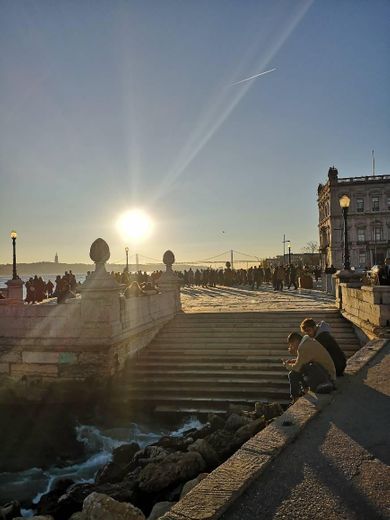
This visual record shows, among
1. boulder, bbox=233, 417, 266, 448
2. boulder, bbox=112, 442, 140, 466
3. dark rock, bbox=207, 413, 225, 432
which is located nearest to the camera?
boulder, bbox=233, 417, 266, 448

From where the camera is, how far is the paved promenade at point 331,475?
3016mm

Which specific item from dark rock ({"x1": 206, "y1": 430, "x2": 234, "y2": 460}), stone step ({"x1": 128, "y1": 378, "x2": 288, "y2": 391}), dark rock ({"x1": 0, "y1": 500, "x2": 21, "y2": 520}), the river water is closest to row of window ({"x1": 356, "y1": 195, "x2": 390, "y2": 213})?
stone step ({"x1": 128, "y1": 378, "x2": 288, "y2": 391})

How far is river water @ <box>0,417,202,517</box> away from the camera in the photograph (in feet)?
21.5

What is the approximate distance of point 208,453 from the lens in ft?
19.3

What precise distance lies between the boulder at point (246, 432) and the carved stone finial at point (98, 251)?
574 centimetres

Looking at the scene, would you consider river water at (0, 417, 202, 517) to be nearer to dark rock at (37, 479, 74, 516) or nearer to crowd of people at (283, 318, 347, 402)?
dark rock at (37, 479, 74, 516)

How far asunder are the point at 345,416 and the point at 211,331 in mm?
7669

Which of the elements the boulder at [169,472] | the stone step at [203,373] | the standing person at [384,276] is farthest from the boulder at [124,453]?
the standing person at [384,276]

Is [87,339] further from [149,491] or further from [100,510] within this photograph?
[100,510]

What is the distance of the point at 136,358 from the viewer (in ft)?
37.1

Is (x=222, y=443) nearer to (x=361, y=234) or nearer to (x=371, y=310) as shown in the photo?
(x=371, y=310)

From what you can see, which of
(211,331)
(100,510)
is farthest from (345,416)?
(211,331)

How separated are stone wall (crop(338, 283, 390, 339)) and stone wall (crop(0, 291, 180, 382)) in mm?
5803

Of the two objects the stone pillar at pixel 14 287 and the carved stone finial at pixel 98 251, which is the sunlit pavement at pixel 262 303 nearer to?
the carved stone finial at pixel 98 251
